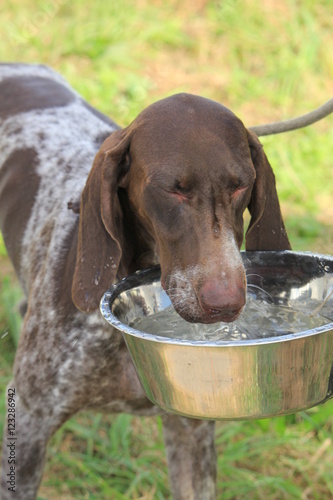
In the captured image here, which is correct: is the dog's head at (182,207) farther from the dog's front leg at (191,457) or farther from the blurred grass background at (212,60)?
the blurred grass background at (212,60)

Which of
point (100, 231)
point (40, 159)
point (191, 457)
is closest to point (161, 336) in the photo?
point (100, 231)

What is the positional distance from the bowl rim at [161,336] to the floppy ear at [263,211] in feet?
0.41

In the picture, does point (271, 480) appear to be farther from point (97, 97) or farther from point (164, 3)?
point (164, 3)

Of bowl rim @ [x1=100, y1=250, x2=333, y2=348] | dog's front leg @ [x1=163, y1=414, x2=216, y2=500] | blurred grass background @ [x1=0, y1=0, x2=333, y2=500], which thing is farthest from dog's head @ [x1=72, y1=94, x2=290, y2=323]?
blurred grass background @ [x1=0, y1=0, x2=333, y2=500]

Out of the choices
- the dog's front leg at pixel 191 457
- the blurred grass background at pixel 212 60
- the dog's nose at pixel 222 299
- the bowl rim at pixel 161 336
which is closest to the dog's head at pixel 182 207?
the dog's nose at pixel 222 299

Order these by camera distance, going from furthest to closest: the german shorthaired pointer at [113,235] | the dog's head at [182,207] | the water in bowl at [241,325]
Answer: the water in bowl at [241,325] < the german shorthaired pointer at [113,235] < the dog's head at [182,207]

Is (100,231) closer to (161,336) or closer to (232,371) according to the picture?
(161,336)

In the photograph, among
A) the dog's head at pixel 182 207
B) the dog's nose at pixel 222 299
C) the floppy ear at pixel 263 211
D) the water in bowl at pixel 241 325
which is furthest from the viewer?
the floppy ear at pixel 263 211

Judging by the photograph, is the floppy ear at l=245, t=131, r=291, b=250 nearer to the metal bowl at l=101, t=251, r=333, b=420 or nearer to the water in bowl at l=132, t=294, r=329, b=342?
the water in bowl at l=132, t=294, r=329, b=342

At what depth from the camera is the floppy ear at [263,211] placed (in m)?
2.94

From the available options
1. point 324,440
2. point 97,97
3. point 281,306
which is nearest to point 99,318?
point 281,306

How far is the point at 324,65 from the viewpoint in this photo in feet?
28.8

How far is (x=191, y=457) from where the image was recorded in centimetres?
354

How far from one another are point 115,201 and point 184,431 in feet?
3.87
